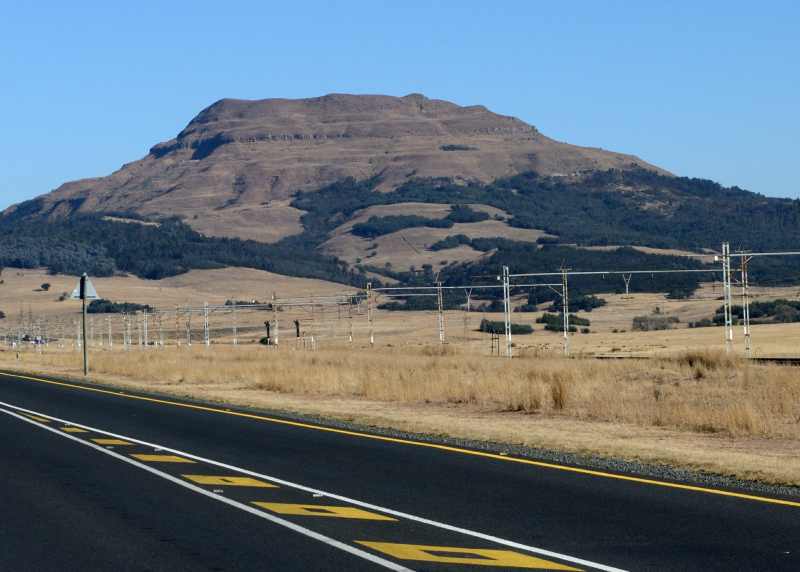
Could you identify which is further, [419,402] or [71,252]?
[71,252]

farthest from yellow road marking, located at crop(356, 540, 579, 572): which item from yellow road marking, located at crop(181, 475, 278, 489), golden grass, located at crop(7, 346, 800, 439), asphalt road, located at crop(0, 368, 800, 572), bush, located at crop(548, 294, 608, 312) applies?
bush, located at crop(548, 294, 608, 312)

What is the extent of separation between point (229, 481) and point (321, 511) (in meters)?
2.76

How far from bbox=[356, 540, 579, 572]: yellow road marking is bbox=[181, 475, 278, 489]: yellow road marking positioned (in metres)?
4.09

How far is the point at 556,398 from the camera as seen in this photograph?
27.2m

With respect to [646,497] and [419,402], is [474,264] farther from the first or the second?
[646,497]

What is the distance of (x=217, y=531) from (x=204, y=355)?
44.8m

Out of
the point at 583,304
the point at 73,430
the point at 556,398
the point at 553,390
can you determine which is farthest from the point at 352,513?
the point at 583,304

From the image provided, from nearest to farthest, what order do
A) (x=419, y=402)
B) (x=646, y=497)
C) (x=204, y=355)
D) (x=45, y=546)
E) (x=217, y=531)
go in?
(x=45, y=546) < (x=217, y=531) < (x=646, y=497) < (x=419, y=402) < (x=204, y=355)

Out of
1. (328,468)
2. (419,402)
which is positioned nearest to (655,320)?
(419,402)

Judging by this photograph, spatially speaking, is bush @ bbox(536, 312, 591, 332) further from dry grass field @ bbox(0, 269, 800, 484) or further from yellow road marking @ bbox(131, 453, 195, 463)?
yellow road marking @ bbox(131, 453, 195, 463)

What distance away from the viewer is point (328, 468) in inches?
643

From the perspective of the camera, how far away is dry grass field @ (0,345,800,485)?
19.5m

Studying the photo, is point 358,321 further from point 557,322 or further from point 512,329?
point 512,329

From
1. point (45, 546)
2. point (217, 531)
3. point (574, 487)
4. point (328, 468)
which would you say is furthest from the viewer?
point (328, 468)
